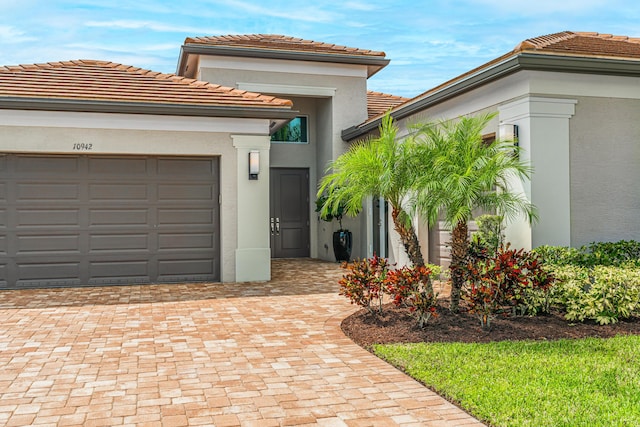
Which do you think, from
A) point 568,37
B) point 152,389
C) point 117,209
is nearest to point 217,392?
point 152,389

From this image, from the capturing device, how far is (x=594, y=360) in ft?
17.8

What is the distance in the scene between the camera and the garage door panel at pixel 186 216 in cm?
1118

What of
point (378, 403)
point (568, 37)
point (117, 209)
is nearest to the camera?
point (378, 403)

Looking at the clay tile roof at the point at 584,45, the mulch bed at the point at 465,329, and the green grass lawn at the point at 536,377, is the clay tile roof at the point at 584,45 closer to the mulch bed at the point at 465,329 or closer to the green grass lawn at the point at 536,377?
the mulch bed at the point at 465,329

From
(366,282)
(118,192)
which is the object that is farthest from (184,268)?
(366,282)

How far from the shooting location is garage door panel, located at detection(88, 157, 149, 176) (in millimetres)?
10883

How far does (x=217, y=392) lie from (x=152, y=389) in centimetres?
55

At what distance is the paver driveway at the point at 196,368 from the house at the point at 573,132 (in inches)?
133

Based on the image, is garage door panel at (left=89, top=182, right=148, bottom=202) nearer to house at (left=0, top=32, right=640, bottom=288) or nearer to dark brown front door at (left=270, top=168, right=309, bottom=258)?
house at (left=0, top=32, right=640, bottom=288)

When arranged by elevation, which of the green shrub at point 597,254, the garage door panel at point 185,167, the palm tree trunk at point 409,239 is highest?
the garage door panel at point 185,167

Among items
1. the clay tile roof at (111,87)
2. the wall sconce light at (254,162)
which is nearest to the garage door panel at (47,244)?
the clay tile roof at (111,87)

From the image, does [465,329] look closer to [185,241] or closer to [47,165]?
[185,241]

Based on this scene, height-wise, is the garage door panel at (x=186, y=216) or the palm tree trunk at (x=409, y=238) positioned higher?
the garage door panel at (x=186, y=216)

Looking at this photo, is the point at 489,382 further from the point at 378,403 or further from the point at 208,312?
the point at 208,312
